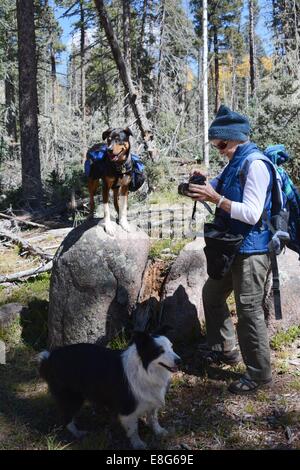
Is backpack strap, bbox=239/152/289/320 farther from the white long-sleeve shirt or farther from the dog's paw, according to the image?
the dog's paw

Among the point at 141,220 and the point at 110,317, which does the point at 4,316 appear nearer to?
the point at 110,317

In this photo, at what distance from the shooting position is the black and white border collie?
11.2 ft

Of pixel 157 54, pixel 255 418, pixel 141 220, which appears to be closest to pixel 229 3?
pixel 157 54

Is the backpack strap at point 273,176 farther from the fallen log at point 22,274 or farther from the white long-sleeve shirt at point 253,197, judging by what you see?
the fallen log at point 22,274

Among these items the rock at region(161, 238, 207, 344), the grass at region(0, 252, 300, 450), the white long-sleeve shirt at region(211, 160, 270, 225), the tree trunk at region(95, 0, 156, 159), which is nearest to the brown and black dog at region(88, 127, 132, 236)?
the rock at region(161, 238, 207, 344)

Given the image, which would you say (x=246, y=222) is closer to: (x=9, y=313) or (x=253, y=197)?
(x=253, y=197)

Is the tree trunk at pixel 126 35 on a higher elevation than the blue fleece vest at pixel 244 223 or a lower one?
higher

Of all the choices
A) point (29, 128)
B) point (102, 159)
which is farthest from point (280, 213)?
point (29, 128)

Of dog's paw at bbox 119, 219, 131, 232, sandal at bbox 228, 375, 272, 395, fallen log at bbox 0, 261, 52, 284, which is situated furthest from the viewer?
fallen log at bbox 0, 261, 52, 284

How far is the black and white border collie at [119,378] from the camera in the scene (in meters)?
3.42

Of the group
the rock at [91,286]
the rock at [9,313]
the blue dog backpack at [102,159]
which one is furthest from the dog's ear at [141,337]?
the rock at [9,313]

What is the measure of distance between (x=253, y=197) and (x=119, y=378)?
1.83 meters

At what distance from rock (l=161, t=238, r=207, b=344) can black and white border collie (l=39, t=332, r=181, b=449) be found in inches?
59.3

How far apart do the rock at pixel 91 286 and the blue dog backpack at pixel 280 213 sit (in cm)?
193
